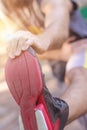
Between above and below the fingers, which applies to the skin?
below

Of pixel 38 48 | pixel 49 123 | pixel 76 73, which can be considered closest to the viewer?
pixel 49 123

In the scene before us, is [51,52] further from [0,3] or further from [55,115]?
[55,115]

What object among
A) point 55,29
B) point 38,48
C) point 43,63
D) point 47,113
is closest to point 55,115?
point 47,113

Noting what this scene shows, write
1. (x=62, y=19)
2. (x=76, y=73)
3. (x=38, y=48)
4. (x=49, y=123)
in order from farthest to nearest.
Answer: (x=62, y=19), (x=76, y=73), (x=38, y=48), (x=49, y=123)

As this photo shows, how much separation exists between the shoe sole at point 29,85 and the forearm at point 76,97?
0.10m

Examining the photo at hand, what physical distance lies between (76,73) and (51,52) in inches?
8.7

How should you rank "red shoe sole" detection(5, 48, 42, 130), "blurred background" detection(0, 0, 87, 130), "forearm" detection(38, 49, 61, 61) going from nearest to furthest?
"red shoe sole" detection(5, 48, 42, 130)
"blurred background" detection(0, 0, 87, 130)
"forearm" detection(38, 49, 61, 61)

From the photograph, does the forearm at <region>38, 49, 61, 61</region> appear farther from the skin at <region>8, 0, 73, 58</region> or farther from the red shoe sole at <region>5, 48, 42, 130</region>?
the red shoe sole at <region>5, 48, 42, 130</region>

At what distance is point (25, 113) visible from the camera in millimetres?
718

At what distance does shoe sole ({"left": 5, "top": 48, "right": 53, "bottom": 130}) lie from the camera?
2.28 ft

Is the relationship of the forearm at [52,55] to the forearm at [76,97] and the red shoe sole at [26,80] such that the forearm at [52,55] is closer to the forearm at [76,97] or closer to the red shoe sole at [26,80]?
the forearm at [76,97]

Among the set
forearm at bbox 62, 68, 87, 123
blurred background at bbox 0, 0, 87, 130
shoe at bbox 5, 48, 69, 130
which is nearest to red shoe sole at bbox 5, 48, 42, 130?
shoe at bbox 5, 48, 69, 130

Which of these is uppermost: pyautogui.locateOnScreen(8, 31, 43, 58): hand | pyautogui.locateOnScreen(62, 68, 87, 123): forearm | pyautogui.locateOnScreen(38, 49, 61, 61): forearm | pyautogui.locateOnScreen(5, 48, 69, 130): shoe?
pyautogui.locateOnScreen(8, 31, 43, 58): hand

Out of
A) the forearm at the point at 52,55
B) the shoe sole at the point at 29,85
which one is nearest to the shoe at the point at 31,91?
the shoe sole at the point at 29,85
